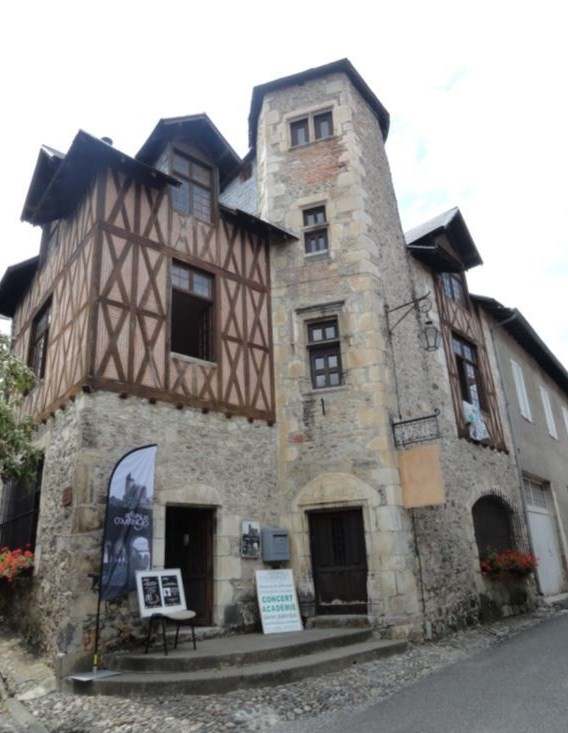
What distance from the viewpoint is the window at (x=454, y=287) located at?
11141mm

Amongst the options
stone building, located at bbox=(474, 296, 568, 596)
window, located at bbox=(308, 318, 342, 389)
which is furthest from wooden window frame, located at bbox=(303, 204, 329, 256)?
stone building, located at bbox=(474, 296, 568, 596)

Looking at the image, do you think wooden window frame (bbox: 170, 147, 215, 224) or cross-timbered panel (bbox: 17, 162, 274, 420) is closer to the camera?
cross-timbered panel (bbox: 17, 162, 274, 420)

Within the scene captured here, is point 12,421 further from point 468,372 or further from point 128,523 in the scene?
point 468,372

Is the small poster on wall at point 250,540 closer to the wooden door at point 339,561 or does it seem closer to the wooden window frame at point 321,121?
the wooden door at point 339,561

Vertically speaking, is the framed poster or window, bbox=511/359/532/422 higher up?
window, bbox=511/359/532/422

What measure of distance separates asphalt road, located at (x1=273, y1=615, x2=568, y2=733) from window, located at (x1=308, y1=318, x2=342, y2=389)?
4.09 metres

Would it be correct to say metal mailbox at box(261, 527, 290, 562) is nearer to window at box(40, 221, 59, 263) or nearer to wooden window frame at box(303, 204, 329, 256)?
wooden window frame at box(303, 204, 329, 256)

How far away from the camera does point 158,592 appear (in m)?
5.98

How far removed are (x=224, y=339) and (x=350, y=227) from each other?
2785mm

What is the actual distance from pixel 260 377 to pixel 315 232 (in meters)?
2.67

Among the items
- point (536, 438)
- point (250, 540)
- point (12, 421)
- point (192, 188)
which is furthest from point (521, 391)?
point (12, 421)

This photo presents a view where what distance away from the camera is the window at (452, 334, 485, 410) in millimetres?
10609

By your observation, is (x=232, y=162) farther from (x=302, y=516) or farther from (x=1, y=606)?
(x=1, y=606)

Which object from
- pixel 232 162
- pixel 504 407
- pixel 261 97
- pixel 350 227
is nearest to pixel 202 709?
pixel 350 227
